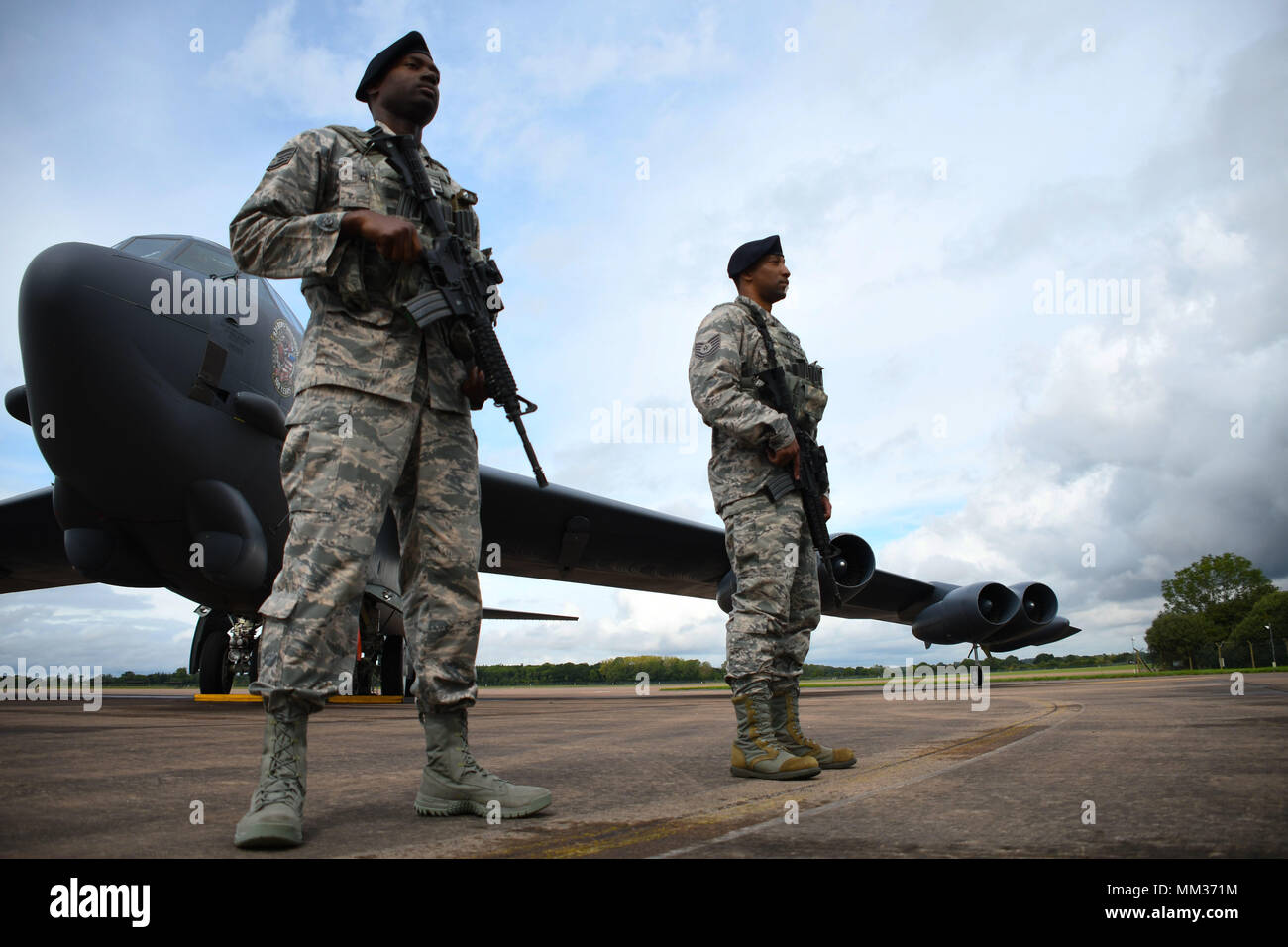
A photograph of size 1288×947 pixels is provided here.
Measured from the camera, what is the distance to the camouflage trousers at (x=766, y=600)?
3.06 metres

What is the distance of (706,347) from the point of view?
3262 millimetres

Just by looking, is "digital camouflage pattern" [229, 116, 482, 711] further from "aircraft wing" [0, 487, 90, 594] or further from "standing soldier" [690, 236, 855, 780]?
"aircraft wing" [0, 487, 90, 594]

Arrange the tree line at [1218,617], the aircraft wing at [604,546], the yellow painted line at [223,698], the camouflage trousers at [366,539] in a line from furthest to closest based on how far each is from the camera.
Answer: the tree line at [1218,617] → the aircraft wing at [604,546] → the yellow painted line at [223,698] → the camouflage trousers at [366,539]

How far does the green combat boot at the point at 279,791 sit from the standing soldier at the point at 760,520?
5.02 ft

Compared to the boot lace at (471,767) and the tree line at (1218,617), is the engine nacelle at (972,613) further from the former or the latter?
the tree line at (1218,617)

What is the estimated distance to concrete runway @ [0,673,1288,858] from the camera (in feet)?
5.14

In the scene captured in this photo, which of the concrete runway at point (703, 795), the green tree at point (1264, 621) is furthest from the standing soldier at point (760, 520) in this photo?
the green tree at point (1264, 621)

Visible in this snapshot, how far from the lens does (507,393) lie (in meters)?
2.41

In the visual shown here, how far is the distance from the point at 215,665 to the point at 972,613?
10.1m

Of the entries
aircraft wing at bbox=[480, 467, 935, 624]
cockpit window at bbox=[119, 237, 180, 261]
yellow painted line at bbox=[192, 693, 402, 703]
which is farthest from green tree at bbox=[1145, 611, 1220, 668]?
cockpit window at bbox=[119, 237, 180, 261]

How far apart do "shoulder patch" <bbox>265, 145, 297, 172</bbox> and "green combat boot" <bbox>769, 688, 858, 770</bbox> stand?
7.90 feet

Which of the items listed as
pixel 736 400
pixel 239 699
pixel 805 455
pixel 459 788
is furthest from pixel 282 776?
pixel 239 699

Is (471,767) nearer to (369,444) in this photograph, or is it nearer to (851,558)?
(369,444)
